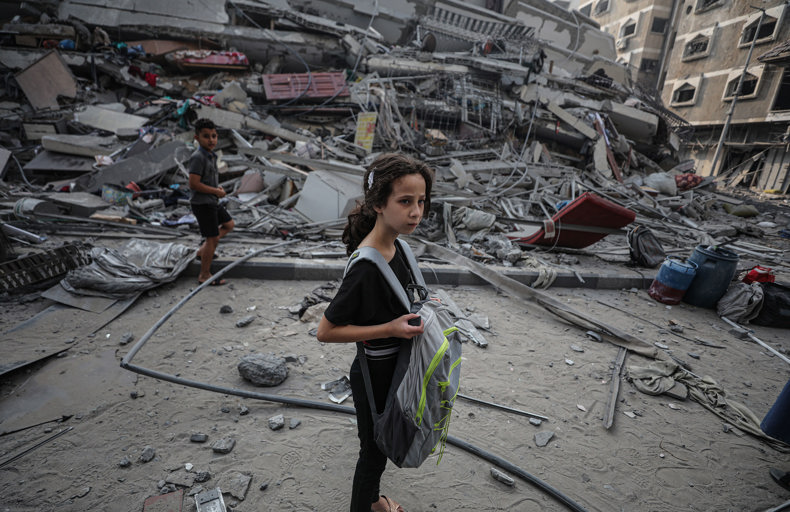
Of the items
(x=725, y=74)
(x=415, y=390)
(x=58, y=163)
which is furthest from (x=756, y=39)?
(x=58, y=163)

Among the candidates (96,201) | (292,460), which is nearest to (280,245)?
(292,460)

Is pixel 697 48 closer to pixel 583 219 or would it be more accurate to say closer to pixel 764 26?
pixel 764 26

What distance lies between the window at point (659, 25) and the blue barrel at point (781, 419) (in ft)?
149

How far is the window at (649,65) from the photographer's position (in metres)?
35.0

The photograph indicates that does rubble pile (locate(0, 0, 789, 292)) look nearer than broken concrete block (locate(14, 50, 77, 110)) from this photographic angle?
Yes

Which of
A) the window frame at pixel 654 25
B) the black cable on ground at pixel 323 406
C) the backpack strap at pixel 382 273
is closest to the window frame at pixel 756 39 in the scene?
the window frame at pixel 654 25

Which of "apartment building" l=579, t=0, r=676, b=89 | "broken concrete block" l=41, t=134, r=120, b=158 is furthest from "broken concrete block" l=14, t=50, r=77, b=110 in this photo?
"apartment building" l=579, t=0, r=676, b=89

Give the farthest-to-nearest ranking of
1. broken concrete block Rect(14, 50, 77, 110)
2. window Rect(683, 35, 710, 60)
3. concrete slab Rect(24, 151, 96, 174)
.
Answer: window Rect(683, 35, 710, 60) < broken concrete block Rect(14, 50, 77, 110) < concrete slab Rect(24, 151, 96, 174)

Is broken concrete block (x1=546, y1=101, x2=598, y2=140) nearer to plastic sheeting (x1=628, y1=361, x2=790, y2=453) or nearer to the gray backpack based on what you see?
plastic sheeting (x1=628, y1=361, x2=790, y2=453)

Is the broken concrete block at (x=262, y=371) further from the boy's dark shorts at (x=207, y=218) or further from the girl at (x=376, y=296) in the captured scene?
the boy's dark shorts at (x=207, y=218)

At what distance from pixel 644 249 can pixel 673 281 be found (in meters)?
1.45

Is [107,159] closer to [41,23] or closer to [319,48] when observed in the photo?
[41,23]

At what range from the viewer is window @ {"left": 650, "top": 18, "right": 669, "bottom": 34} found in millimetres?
33719

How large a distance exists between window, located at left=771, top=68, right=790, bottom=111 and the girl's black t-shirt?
116ft
